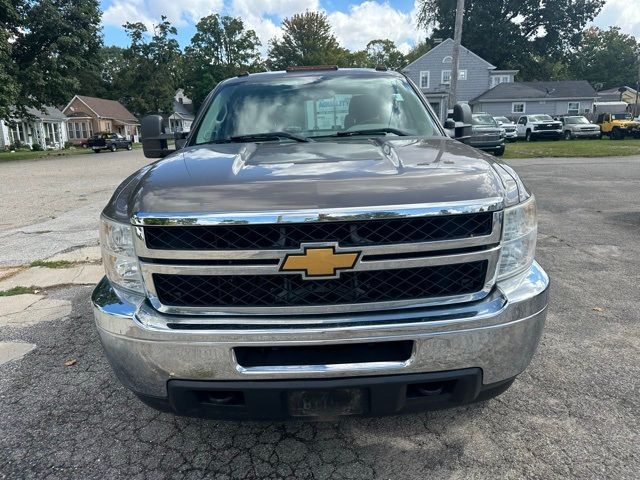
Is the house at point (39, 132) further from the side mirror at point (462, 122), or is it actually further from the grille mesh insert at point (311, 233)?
the grille mesh insert at point (311, 233)

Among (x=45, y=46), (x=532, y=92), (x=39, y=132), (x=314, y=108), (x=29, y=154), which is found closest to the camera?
(x=314, y=108)

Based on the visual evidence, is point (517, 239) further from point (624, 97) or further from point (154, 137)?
point (624, 97)

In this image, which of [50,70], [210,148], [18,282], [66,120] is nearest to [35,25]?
[50,70]

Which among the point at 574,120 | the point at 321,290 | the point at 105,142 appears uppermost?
the point at 574,120

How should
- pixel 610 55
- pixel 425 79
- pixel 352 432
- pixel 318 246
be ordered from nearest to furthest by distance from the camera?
pixel 318 246
pixel 352 432
pixel 425 79
pixel 610 55

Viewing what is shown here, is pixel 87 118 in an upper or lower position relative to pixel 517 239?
upper

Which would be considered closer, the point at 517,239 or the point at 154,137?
the point at 517,239

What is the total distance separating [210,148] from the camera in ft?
9.25

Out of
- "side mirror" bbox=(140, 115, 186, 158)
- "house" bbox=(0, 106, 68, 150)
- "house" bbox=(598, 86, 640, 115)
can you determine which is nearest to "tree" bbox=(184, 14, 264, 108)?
"house" bbox=(0, 106, 68, 150)

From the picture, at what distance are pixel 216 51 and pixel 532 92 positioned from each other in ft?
159

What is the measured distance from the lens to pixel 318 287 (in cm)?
194

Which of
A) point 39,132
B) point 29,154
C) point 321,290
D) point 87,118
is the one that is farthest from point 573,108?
point 87,118

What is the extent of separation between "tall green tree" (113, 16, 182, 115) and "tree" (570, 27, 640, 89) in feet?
201

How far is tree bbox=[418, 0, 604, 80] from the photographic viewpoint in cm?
5322
